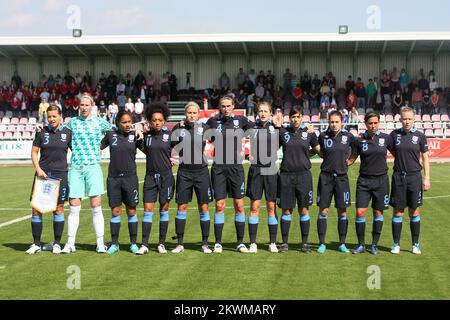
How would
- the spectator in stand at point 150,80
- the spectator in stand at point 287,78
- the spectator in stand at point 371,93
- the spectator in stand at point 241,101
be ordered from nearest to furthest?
1. the spectator in stand at point 241,101
2. the spectator in stand at point 371,93
3. the spectator in stand at point 287,78
4. the spectator in stand at point 150,80

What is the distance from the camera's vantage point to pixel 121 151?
10719mm

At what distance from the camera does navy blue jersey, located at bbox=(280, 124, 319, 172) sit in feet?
34.8

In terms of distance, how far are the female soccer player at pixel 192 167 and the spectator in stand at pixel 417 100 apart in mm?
28668

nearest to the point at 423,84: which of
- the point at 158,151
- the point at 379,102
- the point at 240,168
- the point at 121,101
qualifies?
the point at 379,102

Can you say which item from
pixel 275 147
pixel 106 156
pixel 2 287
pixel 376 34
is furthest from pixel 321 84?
pixel 2 287

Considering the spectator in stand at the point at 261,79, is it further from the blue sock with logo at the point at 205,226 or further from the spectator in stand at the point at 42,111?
the blue sock with logo at the point at 205,226

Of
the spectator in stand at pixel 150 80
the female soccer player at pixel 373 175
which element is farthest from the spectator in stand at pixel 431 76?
the female soccer player at pixel 373 175

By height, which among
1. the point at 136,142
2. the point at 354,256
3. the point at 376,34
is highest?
the point at 376,34

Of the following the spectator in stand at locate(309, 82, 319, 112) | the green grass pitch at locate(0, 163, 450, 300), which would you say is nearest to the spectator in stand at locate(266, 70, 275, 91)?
the spectator in stand at locate(309, 82, 319, 112)

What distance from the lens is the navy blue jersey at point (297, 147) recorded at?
10.6 m

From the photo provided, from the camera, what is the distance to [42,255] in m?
10.5

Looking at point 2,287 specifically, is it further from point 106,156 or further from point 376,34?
point 376,34
